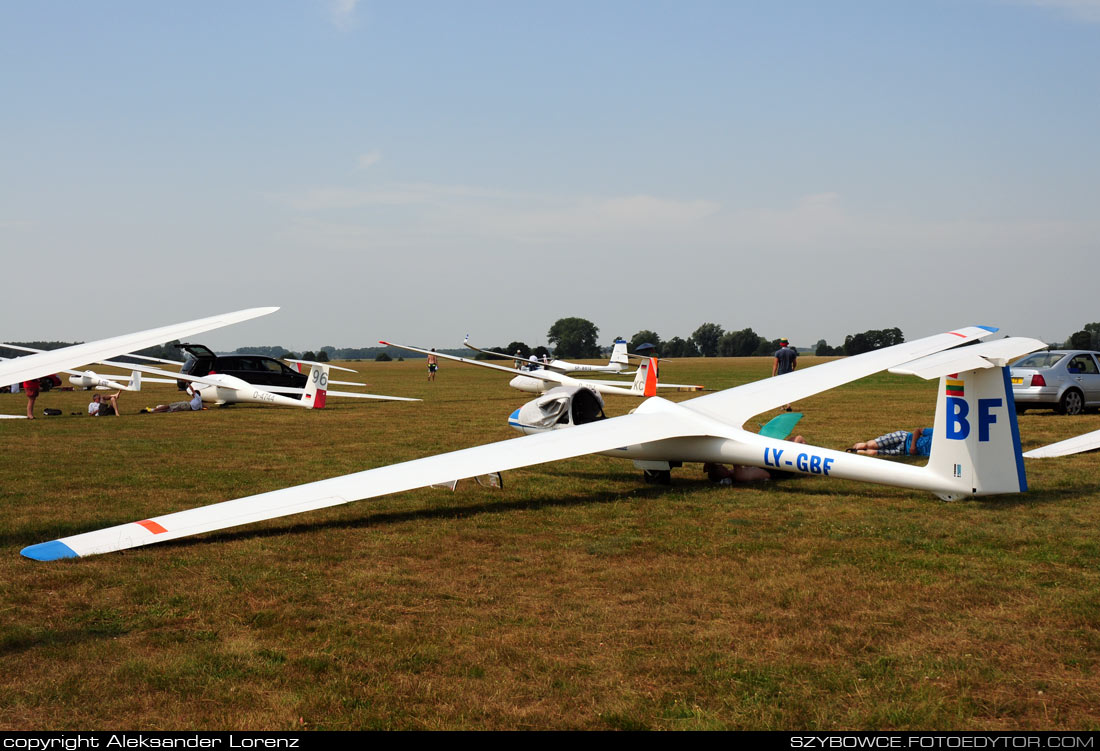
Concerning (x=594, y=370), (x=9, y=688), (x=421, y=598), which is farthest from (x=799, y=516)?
(x=594, y=370)

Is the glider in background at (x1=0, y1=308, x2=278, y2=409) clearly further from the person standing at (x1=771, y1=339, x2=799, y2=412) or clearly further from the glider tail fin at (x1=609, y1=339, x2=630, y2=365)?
the glider tail fin at (x1=609, y1=339, x2=630, y2=365)

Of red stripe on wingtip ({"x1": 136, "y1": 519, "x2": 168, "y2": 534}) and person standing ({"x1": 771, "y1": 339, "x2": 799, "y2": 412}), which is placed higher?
person standing ({"x1": 771, "y1": 339, "x2": 799, "y2": 412})

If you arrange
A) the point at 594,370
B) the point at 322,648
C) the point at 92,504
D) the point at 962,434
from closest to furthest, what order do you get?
the point at 322,648 < the point at 962,434 < the point at 92,504 < the point at 594,370

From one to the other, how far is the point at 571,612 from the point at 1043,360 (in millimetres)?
17863

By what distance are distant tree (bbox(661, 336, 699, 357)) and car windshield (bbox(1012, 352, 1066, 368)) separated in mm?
118762

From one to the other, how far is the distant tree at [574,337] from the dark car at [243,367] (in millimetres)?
120948

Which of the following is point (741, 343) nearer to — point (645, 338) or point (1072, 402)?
point (645, 338)

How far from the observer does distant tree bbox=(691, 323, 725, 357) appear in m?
143

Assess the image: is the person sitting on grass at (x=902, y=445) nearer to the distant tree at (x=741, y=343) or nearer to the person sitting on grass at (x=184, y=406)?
the person sitting on grass at (x=184, y=406)

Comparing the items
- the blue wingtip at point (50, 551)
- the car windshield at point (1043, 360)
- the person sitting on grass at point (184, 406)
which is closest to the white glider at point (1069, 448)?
the car windshield at point (1043, 360)

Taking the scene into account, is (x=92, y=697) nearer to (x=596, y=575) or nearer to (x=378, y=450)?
(x=596, y=575)

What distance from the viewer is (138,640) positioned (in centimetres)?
→ 480

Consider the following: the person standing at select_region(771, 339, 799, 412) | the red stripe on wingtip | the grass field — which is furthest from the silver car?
the red stripe on wingtip
